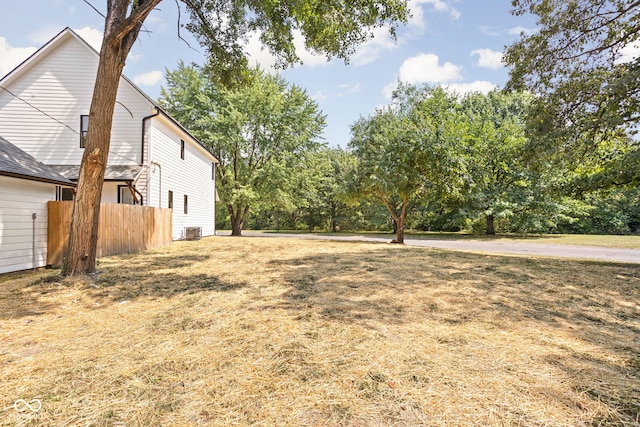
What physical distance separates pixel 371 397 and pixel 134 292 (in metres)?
4.49

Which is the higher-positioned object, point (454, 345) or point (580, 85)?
point (580, 85)

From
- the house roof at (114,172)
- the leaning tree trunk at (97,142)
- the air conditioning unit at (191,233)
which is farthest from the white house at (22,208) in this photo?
the air conditioning unit at (191,233)

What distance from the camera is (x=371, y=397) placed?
6.89 ft

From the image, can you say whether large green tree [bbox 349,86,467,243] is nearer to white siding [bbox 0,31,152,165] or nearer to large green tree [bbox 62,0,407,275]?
large green tree [bbox 62,0,407,275]

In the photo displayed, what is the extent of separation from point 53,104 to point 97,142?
8.97 meters

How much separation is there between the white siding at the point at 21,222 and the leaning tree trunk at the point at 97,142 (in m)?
1.85

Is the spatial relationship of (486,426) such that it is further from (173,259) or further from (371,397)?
(173,259)

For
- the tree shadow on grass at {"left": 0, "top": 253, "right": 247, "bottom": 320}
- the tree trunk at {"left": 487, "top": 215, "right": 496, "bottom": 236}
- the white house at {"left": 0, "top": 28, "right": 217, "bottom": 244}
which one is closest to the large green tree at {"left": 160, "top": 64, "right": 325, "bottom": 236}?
the white house at {"left": 0, "top": 28, "right": 217, "bottom": 244}

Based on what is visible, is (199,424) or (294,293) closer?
(199,424)

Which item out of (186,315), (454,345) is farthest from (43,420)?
(454,345)

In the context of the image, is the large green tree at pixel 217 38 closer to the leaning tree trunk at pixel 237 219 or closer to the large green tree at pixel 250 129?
the large green tree at pixel 250 129

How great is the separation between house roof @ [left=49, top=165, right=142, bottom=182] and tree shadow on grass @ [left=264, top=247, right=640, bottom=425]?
716 centimetres

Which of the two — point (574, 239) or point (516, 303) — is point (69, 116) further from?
point (574, 239)

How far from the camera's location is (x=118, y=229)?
9.51 meters
